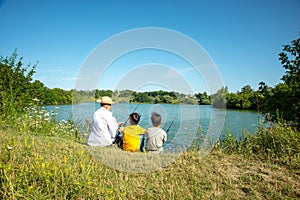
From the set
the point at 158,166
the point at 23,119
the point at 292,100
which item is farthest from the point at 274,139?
the point at 23,119

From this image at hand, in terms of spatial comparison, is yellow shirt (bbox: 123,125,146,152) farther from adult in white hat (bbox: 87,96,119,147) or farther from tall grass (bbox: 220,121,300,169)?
tall grass (bbox: 220,121,300,169)

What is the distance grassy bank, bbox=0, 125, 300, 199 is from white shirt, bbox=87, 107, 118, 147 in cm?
125

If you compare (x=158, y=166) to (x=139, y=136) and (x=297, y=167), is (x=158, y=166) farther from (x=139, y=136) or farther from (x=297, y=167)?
(x=297, y=167)

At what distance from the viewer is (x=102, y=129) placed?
520 centimetres

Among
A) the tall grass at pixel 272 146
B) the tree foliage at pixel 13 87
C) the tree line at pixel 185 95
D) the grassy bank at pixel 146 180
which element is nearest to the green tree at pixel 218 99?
the tree line at pixel 185 95

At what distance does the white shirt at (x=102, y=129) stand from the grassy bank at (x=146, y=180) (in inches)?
49.2

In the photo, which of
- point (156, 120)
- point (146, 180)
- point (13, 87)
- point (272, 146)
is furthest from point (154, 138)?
point (13, 87)

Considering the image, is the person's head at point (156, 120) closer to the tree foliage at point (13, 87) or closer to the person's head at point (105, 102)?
the person's head at point (105, 102)

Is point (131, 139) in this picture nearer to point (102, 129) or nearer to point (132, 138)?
point (132, 138)

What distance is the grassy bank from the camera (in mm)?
2682

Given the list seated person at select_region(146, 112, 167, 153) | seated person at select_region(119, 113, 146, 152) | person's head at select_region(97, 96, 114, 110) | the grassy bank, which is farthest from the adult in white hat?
the grassy bank

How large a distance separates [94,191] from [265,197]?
2063 millimetres

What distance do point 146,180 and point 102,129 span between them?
7.18ft

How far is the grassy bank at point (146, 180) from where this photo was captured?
2.68m
